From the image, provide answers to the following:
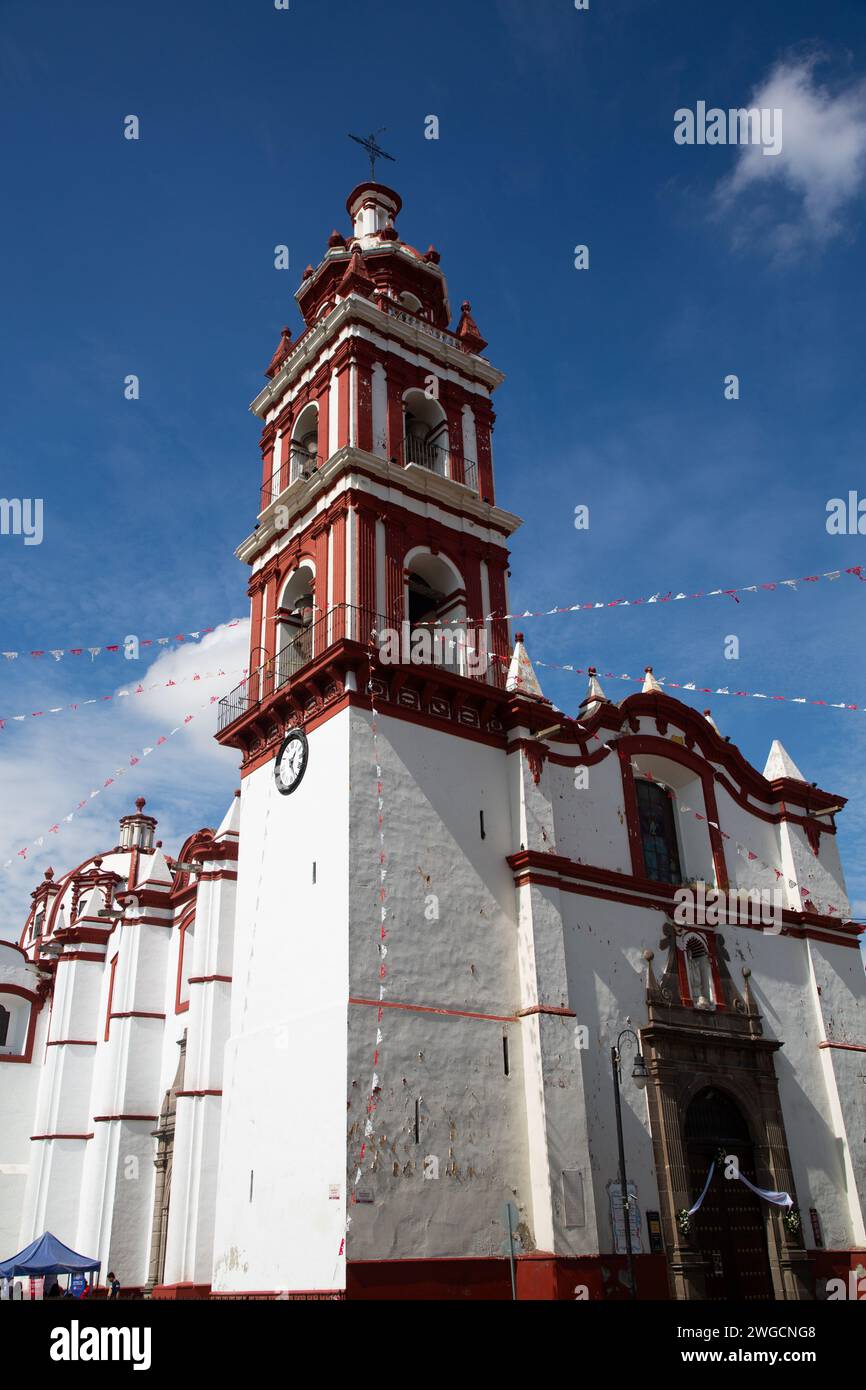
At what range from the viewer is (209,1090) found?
24156mm

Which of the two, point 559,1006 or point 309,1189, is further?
point 559,1006

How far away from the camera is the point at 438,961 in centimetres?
1933

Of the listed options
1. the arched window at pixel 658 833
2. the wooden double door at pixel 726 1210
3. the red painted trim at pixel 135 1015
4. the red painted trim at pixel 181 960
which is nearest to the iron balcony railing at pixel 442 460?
the arched window at pixel 658 833

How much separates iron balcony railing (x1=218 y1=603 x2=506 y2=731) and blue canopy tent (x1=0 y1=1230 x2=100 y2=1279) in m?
11.5

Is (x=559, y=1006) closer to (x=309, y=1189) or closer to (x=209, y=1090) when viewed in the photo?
(x=309, y=1189)

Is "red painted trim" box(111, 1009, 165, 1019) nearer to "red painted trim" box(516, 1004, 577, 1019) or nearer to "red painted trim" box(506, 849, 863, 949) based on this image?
"red painted trim" box(506, 849, 863, 949)

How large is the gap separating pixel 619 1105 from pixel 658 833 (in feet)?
23.4

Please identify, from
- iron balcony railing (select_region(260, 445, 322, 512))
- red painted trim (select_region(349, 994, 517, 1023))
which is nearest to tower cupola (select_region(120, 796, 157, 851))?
iron balcony railing (select_region(260, 445, 322, 512))

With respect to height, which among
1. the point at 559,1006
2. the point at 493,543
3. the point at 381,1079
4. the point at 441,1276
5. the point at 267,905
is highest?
the point at 493,543

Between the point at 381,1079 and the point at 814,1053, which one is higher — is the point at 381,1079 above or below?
below
